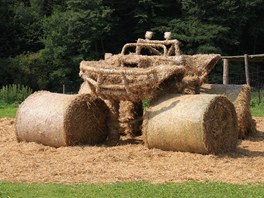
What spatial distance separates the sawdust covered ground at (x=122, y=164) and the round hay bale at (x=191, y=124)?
0.60 ft

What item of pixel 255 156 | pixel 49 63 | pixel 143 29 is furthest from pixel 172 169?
pixel 143 29

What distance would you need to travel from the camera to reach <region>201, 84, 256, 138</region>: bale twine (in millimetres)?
12898

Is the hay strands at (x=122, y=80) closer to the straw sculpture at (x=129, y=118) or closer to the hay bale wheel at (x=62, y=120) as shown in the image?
the hay bale wheel at (x=62, y=120)

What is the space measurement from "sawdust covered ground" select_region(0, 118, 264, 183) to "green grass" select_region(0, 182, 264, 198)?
42 cm

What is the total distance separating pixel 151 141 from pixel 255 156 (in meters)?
1.75

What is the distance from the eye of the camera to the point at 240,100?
13023 mm

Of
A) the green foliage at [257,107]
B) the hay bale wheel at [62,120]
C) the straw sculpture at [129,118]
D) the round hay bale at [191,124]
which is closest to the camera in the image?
the round hay bale at [191,124]

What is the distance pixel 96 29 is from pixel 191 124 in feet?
92.4

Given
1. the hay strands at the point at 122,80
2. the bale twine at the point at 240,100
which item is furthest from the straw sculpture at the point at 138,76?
the bale twine at the point at 240,100

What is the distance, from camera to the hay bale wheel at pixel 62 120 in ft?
36.8

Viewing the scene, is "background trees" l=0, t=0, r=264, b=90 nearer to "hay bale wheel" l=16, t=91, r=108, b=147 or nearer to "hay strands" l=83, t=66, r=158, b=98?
"hay bale wheel" l=16, t=91, r=108, b=147

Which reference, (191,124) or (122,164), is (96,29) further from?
(122,164)

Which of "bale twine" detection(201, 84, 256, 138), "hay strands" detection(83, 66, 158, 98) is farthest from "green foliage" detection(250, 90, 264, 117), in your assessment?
"hay strands" detection(83, 66, 158, 98)

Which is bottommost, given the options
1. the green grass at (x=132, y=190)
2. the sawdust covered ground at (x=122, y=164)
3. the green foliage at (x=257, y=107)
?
the green foliage at (x=257, y=107)
